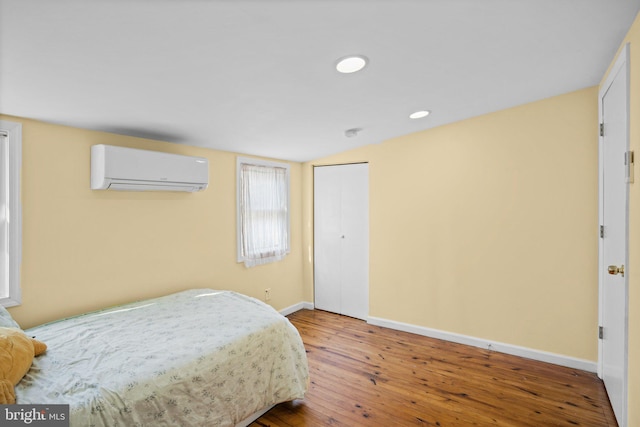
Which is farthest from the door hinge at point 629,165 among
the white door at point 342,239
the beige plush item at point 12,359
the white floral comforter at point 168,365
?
the beige plush item at point 12,359

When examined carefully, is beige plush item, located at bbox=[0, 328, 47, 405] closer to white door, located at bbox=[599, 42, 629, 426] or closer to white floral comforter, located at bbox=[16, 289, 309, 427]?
white floral comforter, located at bbox=[16, 289, 309, 427]

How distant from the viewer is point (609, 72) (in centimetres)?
225

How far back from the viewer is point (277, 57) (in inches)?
68.3

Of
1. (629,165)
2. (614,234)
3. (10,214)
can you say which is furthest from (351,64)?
(10,214)

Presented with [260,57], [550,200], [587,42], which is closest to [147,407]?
[260,57]

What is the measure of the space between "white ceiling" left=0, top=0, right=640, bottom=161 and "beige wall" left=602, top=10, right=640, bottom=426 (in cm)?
23

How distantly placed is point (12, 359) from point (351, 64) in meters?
2.24

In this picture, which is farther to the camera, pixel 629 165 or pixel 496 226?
pixel 496 226

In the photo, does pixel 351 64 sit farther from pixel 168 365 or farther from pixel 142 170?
pixel 168 365

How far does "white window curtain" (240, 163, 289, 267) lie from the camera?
3.73 metres

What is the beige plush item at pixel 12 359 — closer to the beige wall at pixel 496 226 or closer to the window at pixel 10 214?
the window at pixel 10 214

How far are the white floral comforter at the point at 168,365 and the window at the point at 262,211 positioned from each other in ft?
3.92

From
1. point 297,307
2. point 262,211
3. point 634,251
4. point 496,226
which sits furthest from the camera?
point 297,307

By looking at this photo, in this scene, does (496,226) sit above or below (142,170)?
below
